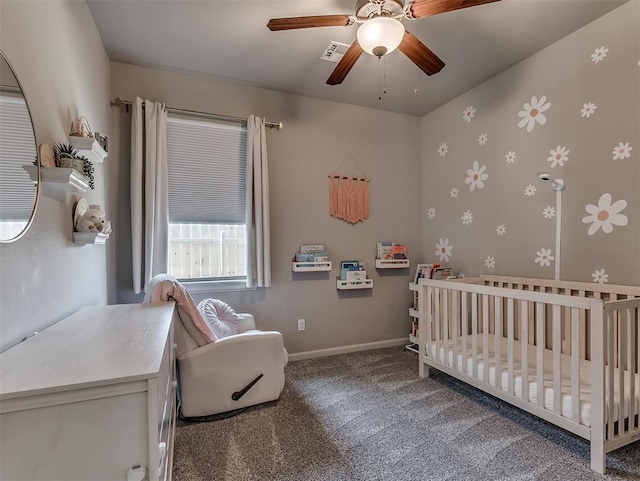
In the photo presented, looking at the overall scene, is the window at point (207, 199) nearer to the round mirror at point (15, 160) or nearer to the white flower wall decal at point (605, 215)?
the round mirror at point (15, 160)

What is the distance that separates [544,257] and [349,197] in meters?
1.75

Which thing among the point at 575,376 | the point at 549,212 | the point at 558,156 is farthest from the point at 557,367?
the point at 558,156

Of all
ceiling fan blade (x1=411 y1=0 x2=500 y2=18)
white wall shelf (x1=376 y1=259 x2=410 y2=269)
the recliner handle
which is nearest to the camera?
ceiling fan blade (x1=411 y1=0 x2=500 y2=18)

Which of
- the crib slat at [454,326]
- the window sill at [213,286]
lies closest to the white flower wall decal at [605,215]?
the crib slat at [454,326]

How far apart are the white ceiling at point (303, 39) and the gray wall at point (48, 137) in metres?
0.42

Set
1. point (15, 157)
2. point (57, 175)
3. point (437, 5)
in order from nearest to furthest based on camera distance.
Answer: point (15, 157)
point (57, 175)
point (437, 5)

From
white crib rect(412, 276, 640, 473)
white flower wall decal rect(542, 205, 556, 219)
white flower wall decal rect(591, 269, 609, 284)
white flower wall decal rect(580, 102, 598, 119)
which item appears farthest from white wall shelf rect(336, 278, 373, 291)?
white flower wall decal rect(580, 102, 598, 119)

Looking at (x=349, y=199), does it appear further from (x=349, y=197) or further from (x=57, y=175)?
(x=57, y=175)

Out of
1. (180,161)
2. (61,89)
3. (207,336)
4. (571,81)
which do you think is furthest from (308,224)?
(571,81)

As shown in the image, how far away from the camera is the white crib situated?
4.89 ft

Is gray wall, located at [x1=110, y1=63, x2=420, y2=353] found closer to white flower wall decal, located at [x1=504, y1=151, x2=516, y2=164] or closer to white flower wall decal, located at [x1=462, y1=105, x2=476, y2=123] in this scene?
white flower wall decal, located at [x1=462, y1=105, x2=476, y2=123]

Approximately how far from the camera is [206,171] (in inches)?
108

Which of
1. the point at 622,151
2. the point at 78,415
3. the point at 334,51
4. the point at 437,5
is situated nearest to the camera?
the point at 78,415

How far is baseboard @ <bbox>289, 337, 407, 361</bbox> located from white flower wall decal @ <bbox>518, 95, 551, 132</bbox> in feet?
7.74
